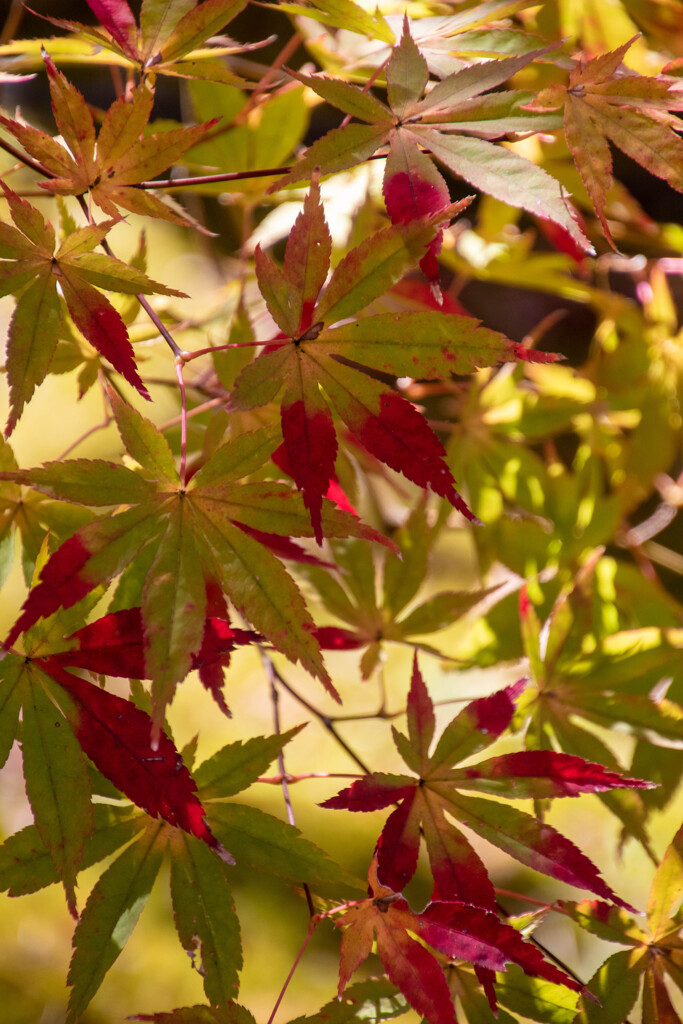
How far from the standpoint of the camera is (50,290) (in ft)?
1.75

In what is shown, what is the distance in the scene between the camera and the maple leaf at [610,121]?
1.79ft

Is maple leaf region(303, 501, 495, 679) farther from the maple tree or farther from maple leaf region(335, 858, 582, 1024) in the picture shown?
maple leaf region(335, 858, 582, 1024)

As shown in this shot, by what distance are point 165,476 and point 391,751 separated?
877 millimetres

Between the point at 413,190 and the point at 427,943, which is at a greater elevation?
the point at 413,190

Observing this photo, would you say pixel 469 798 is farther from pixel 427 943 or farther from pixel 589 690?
pixel 589 690

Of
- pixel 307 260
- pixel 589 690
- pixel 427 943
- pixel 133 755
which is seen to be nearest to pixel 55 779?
pixel 133 755

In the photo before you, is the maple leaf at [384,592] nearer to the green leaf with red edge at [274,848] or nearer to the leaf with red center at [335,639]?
the leaf with red center at [335,639]

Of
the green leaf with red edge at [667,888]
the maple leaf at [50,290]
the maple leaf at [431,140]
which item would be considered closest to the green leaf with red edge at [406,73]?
the maple leaf at [431,140]

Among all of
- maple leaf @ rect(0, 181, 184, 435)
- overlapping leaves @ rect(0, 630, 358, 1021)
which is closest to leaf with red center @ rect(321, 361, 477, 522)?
maple leaf @ rect(0, 181, 184, 435)

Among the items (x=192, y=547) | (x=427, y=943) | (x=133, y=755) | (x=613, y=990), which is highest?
(x=192, y=547)

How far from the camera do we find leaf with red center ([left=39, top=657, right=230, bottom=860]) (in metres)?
0.51

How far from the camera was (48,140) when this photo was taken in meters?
0.53

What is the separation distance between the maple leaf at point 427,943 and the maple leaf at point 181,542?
19cm

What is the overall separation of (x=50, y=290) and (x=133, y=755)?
13.1 inches
